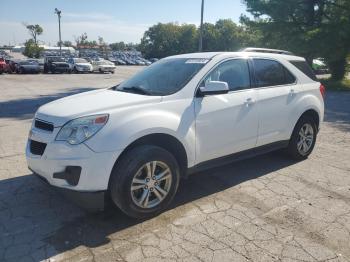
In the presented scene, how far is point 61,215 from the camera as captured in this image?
3.88m

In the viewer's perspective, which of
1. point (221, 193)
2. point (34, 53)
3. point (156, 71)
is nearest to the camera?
point (221, 193)

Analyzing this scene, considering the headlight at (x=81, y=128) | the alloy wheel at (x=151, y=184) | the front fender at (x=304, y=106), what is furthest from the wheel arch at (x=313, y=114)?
the headlight at (x=81, y=128)

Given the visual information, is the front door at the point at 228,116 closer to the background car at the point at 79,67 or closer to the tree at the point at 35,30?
the background car at the point at 79,67

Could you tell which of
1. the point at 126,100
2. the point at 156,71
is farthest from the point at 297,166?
the point at 126,100

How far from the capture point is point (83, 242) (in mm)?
3352

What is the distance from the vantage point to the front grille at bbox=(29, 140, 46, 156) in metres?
3.62

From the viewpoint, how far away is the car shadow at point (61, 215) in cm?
337

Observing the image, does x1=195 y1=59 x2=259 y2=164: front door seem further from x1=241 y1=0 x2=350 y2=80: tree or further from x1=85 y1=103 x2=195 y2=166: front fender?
x1=241 y1=0 x2=350 y2=80: tree

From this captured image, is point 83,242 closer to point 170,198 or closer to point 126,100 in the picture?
point 170,198

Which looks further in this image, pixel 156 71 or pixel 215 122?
pixel 156 71

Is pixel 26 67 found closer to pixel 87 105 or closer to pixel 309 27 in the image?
pixel 309 27

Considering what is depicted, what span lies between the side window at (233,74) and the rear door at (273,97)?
0.69 feet

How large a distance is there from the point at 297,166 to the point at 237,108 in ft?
5.69

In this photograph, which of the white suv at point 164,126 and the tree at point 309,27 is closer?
the white suv at point 164,126
